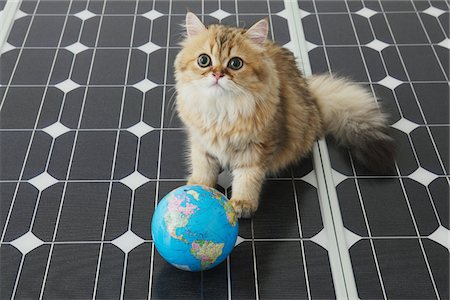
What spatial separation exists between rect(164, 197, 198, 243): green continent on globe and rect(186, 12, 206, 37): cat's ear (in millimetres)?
615

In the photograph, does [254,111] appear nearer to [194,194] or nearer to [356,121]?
[194,194]

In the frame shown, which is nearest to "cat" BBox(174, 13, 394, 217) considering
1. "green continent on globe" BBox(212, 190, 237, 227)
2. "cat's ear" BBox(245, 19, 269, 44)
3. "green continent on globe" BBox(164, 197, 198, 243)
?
"cat's ear" BBox(245, 19, 269, 44)

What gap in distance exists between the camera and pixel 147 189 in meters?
2.23

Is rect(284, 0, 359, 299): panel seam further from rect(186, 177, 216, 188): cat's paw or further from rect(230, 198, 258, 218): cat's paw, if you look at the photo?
rect(186, 177, 216, 188): cat's paw

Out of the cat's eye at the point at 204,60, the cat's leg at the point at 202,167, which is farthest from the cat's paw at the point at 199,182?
the cat's eye at the point at 204,60

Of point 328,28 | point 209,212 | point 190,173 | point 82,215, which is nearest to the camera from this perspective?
point 209,212

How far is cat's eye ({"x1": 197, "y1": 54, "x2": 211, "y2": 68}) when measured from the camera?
1.88 meters

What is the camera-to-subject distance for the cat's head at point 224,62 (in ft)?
6.08

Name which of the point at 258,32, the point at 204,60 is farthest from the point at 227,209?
the point at 258,32

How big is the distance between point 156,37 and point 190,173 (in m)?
1.02

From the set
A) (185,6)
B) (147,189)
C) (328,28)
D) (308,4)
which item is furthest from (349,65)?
(147,189)

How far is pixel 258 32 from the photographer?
1.90 m

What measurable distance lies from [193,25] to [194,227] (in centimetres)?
72

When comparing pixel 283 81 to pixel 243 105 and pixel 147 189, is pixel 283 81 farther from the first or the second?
pixel 147 189
